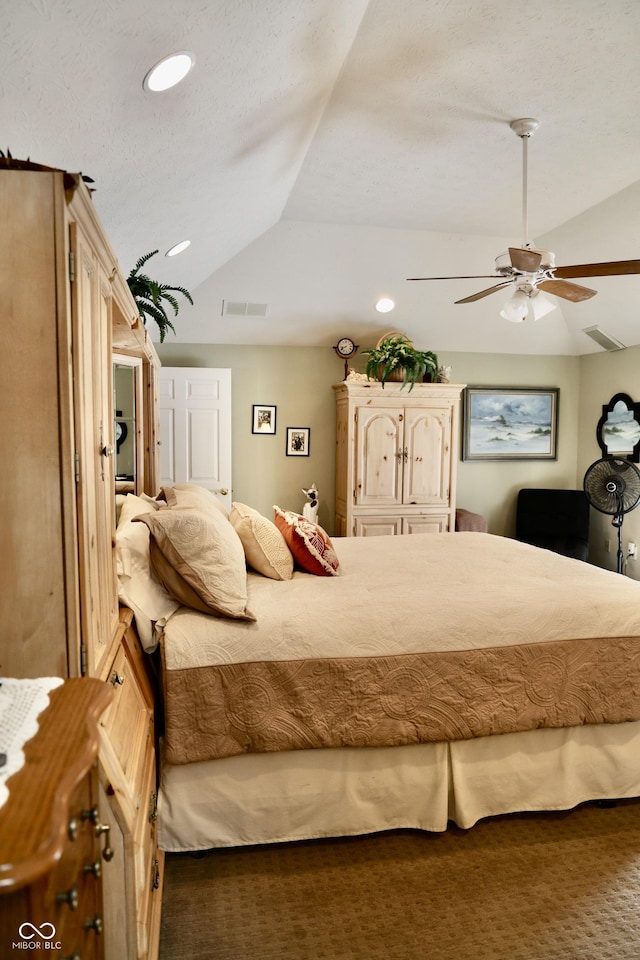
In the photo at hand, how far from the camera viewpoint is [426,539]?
12.5 feet

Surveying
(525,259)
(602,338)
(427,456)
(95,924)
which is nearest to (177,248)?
(525,259)

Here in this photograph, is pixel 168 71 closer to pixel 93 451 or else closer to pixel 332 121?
pixel 93 451

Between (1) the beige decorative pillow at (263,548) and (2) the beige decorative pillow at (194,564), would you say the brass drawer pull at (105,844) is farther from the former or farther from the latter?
(1) the beige decorative pillow at (263,548)

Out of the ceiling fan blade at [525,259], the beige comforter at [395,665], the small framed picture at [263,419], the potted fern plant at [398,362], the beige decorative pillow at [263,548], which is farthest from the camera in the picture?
the small framed picture at [263,419]

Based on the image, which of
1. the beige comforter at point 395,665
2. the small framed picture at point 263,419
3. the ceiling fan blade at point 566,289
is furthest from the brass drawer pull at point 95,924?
the small framed picture at point 263,419

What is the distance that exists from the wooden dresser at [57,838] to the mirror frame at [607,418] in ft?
19.5

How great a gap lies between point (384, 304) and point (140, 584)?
4.12 meters

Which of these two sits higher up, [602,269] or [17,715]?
[602,269]

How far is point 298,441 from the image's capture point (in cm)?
606

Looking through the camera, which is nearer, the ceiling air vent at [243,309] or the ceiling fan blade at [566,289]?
the ceiling fan blade at [566,289]

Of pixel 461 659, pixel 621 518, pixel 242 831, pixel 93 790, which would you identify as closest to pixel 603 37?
pixel 461 659

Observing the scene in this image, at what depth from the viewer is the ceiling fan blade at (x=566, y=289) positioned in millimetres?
3258

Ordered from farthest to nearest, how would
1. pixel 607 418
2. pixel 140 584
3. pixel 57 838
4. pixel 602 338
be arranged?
pixel 607 418
pixel 602 338
pixel 140 584
pixel 57 838

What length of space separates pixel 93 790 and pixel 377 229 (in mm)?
4814
